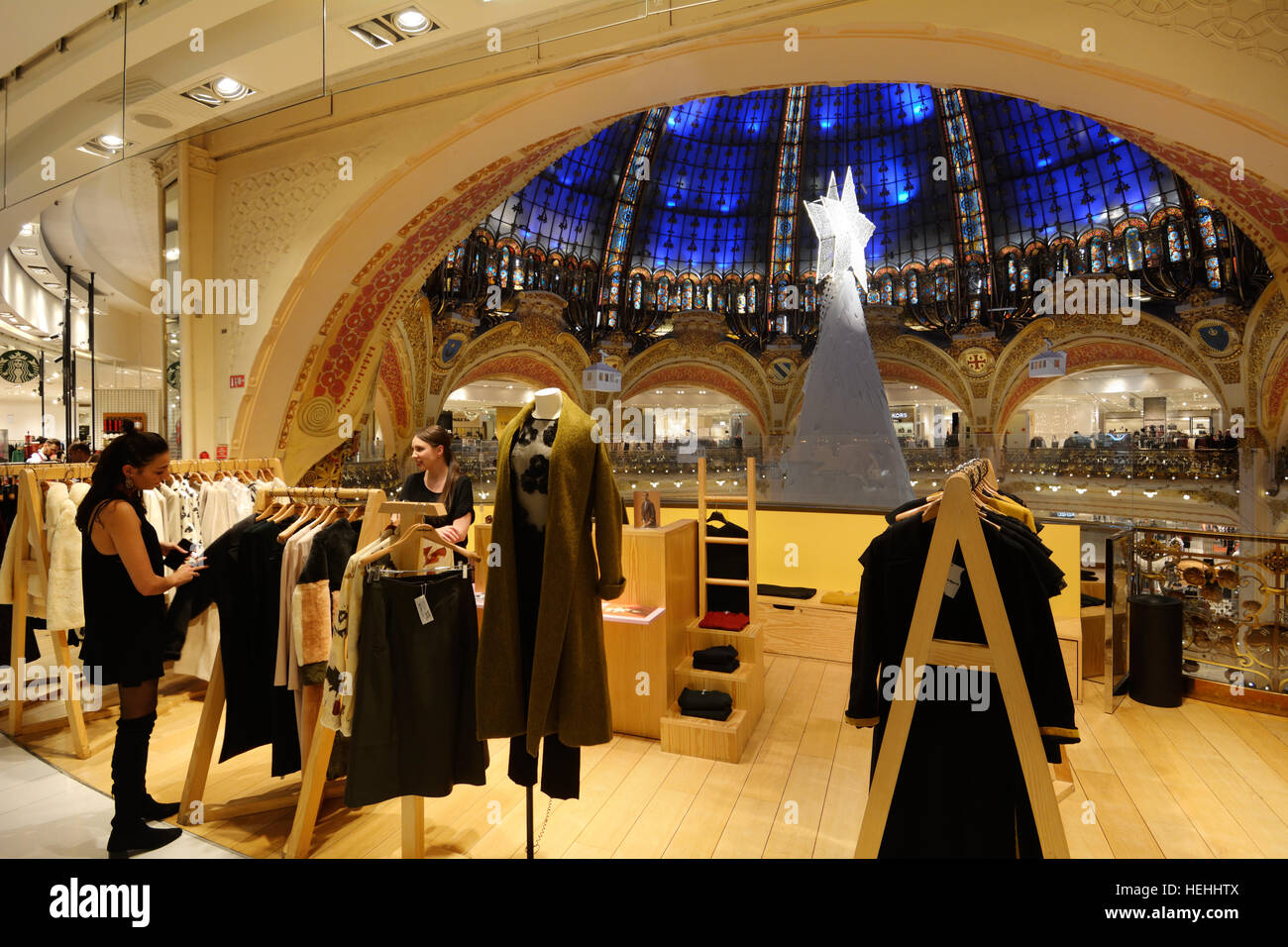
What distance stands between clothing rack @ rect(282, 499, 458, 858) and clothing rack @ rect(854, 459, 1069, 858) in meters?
1.61

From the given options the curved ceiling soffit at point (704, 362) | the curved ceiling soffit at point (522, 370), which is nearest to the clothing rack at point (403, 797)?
the curved ceiling soffit at point (522, 370)

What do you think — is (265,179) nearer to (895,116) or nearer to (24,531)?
(24,531)

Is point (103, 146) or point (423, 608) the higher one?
point (103, 146)

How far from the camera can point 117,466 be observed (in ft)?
8.40

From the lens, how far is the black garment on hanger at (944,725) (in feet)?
6.12

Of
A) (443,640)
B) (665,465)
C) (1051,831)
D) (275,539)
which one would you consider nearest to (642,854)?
(443,640)

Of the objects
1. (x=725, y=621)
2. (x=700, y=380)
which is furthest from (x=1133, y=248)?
(x=725, y=621)

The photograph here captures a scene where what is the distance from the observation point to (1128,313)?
661 inches

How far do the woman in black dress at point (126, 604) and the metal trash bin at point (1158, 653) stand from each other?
5.35 meters

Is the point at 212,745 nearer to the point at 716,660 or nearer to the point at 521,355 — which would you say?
the point at 716,660

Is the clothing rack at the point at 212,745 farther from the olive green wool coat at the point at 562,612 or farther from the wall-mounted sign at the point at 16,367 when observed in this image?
the wall-mounted sign at the point at 16,367

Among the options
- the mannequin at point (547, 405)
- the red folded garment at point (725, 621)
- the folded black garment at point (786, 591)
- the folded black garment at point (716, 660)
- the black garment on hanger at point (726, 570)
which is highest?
the mannequin at point (547, 405)

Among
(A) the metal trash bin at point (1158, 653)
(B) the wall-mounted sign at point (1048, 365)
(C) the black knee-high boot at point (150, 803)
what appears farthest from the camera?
(B) the wall-mounted sign at point (1048, 365)

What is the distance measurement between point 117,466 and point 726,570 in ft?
11.4
